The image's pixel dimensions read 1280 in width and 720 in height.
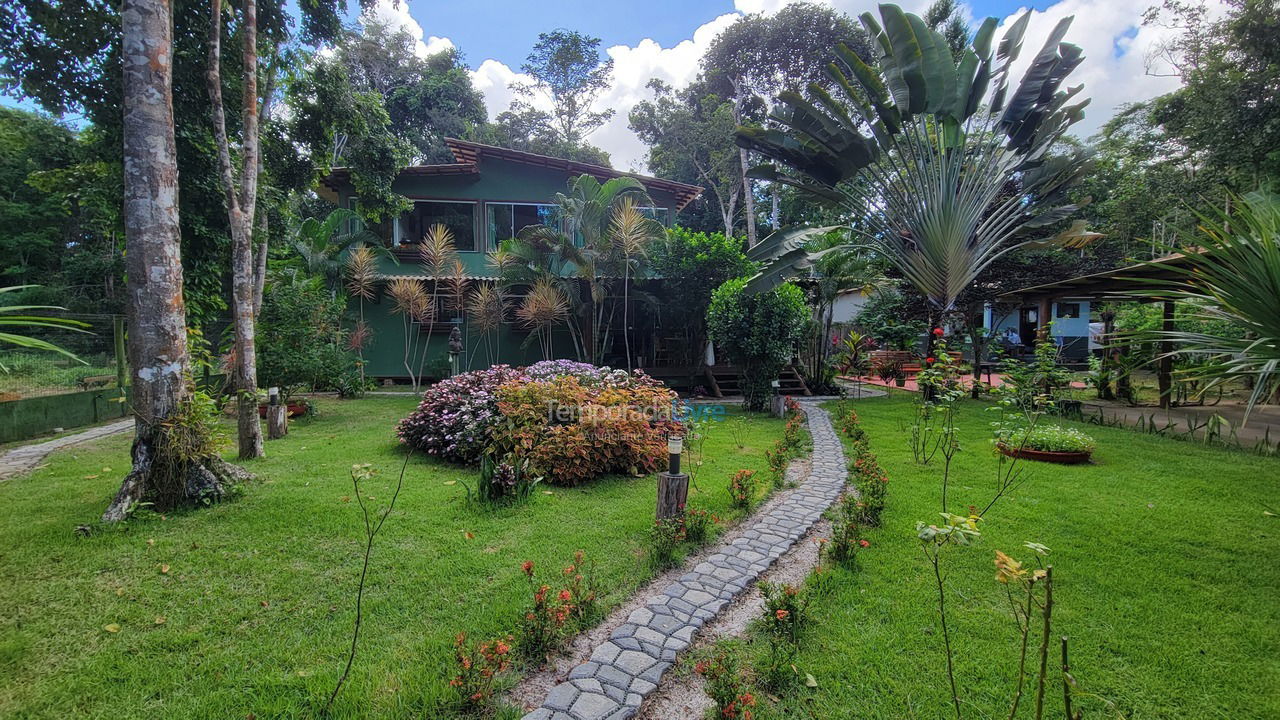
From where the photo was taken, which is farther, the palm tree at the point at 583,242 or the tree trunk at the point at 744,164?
the tree trunk at the point at 744,164

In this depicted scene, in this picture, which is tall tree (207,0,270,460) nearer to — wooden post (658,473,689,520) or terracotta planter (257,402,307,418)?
terracotta planter (257,402,307,418)

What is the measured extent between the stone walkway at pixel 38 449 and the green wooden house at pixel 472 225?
5.64 m

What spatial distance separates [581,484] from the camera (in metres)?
5.29

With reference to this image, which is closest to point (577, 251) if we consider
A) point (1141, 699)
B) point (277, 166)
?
point (277, 166)

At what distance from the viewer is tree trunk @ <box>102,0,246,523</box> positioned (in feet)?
Answer: 13.5

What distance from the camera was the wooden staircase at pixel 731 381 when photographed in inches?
502

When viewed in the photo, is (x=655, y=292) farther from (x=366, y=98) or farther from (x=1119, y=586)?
(x=1119, y=586)

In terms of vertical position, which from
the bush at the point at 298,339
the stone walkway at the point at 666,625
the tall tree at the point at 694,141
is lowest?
the stone walkway at the point at 666,625

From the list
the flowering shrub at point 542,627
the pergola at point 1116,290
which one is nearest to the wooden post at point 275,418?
the flowering shrub at point 542,627

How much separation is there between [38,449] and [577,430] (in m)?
7.56

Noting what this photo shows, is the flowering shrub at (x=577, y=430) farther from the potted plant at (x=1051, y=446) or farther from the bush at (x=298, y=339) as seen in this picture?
the bush at (x=298, y=339)

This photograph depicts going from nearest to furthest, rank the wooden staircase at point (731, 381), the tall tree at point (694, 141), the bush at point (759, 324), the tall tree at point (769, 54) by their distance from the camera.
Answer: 1. the bush at point (759, 324)
2. the wooden staircase at point (731, 381)
3. the tall tree at point (769, 54)
4. the tall tree at point (694, 141)

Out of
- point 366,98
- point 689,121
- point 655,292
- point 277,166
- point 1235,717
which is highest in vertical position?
point 689,121

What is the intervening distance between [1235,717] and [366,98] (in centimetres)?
1367
